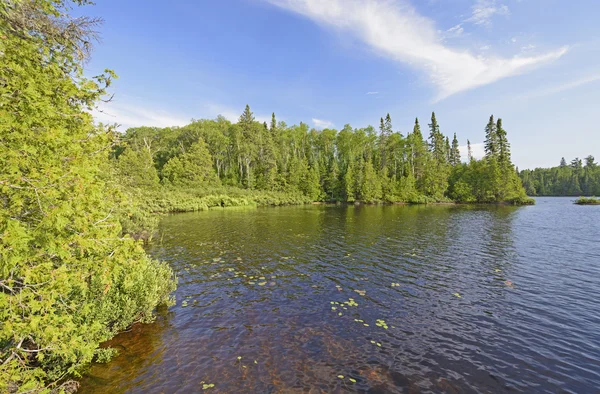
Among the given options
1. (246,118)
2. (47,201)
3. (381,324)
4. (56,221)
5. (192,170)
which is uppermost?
(246,118)

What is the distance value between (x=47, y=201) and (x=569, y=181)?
20637 centimetres

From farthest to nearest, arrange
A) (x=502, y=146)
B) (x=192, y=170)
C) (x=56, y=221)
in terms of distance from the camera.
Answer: (x=502, y=146)
(x=192, y=170)
(x=56, y=221)

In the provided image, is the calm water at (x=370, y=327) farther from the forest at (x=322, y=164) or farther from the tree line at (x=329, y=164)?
the tree line at (x=329, y=164)

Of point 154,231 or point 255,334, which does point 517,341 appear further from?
point 154,231

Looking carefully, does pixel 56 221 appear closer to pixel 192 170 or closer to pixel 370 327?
pixel 370 327

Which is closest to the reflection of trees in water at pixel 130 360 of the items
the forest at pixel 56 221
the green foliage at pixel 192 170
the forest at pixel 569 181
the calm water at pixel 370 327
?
the calm water at pixel 370 327

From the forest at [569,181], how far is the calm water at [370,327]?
17019 cm

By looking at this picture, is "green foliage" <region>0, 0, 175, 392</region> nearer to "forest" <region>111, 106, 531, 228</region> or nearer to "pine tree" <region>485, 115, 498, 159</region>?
"forest" <region>111, 106, 531, 228</region>

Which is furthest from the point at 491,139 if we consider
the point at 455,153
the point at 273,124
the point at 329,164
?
the point at 273,124

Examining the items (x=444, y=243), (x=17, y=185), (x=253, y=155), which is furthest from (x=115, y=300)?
(x=253, y=155)

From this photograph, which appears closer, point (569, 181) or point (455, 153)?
point (455, 153)

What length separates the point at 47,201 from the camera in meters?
5.65

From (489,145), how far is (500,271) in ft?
290

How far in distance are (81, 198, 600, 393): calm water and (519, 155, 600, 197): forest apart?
558ft
